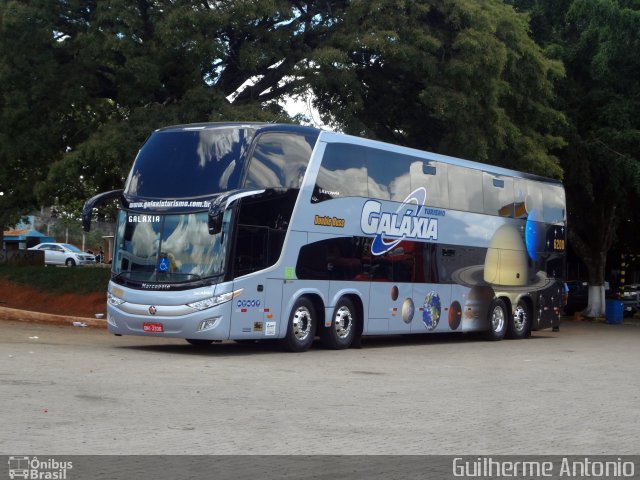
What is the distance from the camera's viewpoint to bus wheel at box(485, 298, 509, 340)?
26.3m

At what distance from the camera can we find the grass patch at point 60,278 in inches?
1337

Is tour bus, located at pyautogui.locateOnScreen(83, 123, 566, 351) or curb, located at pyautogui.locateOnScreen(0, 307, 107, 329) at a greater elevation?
tour bus, located at pyautogui.locateOnScreen(83, 123, 566, 351)

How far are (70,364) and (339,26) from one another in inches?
602

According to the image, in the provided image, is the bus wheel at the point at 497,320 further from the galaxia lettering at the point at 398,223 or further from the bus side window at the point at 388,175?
the bus side window at the point at 388,175

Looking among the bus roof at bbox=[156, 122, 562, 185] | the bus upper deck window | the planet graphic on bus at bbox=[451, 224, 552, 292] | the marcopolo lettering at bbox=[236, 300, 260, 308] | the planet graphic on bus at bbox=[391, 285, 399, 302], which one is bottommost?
the marcopolo lettering at bbox=[236, 300, 260, 308]

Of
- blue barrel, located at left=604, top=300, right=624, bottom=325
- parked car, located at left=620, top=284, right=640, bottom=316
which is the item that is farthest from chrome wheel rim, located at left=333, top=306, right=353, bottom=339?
parked car, located at left=620, top=284, right=640, bottom=316

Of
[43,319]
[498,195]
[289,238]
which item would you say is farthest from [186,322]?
[498,195]

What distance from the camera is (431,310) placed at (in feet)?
77.7

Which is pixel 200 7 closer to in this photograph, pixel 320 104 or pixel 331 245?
pixel 320 104

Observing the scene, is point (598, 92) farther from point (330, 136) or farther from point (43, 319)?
point (43, 319)

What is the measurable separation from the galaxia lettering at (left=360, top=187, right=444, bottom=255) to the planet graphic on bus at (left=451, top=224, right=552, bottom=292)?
199cm

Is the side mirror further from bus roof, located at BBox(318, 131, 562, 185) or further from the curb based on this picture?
the curb
